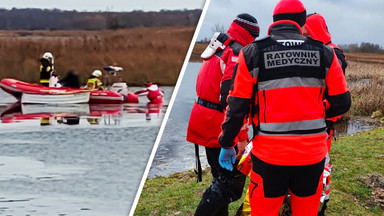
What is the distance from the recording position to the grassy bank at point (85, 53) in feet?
48.5

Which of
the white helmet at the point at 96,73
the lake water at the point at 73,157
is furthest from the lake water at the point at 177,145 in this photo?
the white helmet at the point at 96,73

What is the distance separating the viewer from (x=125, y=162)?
41.9 feet

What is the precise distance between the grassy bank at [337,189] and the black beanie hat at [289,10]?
5.86 feet

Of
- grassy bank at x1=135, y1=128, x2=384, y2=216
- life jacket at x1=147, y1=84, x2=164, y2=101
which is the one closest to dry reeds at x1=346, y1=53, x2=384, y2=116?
grassy bank at x1=135, y1=128, x2=384, y2=216

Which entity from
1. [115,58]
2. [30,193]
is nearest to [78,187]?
[30,193]

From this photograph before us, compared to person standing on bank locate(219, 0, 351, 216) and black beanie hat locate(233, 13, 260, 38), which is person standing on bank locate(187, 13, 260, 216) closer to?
black beanie hat locate(233, 13, 260, 38)

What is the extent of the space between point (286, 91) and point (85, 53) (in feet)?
54.1

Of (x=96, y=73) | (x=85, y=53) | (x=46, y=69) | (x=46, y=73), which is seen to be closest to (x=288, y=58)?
(x=46, y=69)

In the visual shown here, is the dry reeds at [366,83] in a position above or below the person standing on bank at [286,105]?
below

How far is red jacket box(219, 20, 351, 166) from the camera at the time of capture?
2.01 metres

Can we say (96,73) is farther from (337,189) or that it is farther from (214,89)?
(214,89)

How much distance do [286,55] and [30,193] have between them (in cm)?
655

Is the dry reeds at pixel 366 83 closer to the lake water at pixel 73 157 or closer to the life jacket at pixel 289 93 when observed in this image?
the lake water at pixel 73 157

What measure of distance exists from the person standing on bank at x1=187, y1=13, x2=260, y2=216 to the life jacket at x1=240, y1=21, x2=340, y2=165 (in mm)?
522
